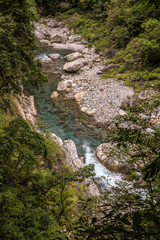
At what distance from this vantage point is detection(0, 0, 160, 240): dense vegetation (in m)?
1.40

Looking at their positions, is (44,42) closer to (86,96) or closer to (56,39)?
(56,39)

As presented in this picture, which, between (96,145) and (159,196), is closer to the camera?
(159,196)

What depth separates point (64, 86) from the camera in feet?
39.3

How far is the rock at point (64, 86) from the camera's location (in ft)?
38.8

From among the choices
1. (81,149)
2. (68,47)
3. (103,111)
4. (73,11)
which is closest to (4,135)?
(81,149)

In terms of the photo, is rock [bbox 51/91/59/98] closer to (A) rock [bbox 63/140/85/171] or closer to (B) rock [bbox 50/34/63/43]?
(A) rock [bbox 63/140/85/171]

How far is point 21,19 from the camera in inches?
179

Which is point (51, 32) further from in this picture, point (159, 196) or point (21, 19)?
point (159, 196)

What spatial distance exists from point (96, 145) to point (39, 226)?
18.8 feet

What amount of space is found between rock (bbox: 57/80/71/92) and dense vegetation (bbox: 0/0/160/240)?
6418mm

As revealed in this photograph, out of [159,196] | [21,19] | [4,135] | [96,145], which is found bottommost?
[96,145]

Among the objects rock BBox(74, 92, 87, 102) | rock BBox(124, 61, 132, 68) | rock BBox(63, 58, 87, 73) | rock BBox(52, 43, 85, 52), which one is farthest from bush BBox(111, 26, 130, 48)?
rock BBox(74, 92, 87, 102)

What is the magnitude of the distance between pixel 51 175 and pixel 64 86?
31.4 feet

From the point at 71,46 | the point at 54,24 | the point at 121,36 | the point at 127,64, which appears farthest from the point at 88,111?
the point at 54,24
